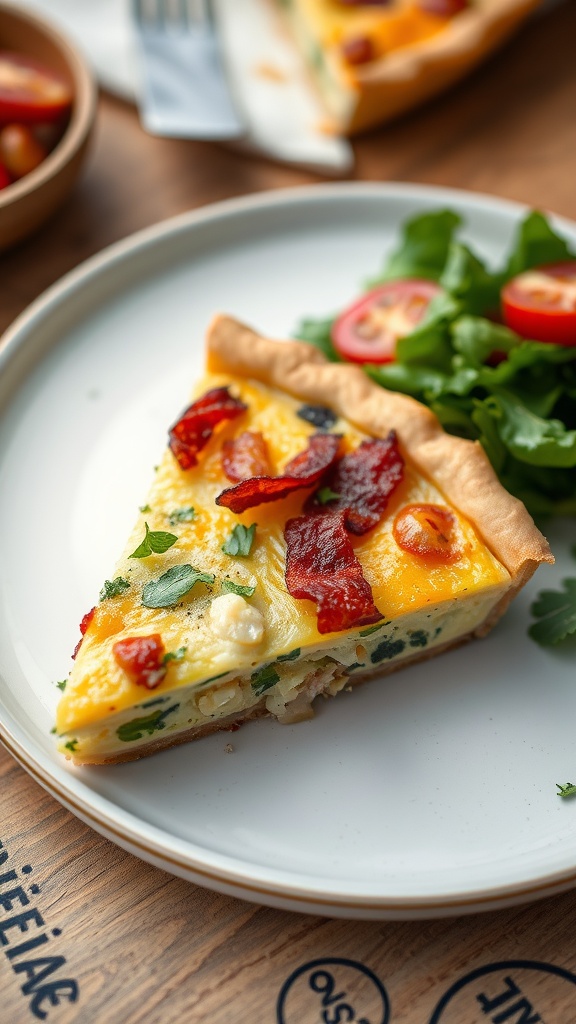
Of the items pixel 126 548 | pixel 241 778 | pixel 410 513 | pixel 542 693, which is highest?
pixel 126 548

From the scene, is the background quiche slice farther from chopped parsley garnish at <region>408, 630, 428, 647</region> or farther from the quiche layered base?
chopped parsley garnish at <region>408, 630, 428, 647</region>

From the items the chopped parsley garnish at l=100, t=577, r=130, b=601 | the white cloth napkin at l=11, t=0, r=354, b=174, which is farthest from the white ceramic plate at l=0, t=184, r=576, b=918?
the white cloth napkin at l=11, t=0, r=354, b=174

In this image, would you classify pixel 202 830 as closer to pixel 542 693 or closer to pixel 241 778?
pixel 241 778

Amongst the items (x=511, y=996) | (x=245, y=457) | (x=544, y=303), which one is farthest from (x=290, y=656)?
(x=544, y=303)

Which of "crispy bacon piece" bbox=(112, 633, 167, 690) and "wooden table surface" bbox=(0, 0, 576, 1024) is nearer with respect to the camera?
"wooden table surface" bbox=(0, 0, 576, 1024)

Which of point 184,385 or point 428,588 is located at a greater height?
point 184,385

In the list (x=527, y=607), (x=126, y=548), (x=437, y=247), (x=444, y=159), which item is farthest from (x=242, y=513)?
(x=444, y=159)
